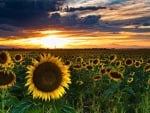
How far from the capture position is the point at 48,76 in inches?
196

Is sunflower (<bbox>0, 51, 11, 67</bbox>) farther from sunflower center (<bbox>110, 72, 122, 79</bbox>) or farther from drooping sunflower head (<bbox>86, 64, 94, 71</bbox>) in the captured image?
drooping sunflower head (<bbox>86, 64, 94, 71</bbox>)

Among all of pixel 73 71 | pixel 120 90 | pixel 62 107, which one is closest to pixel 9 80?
pixel 62 107

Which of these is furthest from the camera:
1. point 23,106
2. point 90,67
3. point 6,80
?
point 90,67

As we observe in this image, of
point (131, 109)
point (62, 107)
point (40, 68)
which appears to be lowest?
point (131, 109)

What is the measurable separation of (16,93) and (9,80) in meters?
1.05

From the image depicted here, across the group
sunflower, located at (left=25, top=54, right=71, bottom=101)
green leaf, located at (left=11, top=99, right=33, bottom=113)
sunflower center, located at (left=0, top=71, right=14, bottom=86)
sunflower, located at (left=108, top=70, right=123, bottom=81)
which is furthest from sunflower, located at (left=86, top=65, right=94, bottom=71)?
green leaf, located at (left=11, top=99, right=33, bottom=113)

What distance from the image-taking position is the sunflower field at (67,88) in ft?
16.3

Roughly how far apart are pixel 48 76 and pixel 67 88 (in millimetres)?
321

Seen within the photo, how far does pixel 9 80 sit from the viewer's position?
274 inches

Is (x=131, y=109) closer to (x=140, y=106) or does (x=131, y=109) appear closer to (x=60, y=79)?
(x=140, y=106)

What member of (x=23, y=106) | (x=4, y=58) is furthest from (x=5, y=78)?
(x=4, y=58)

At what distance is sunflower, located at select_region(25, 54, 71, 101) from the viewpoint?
5.03m

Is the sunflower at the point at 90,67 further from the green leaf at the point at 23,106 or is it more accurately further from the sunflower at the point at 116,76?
the green leaf at the point at 23,106

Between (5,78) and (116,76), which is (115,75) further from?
(5,78)
